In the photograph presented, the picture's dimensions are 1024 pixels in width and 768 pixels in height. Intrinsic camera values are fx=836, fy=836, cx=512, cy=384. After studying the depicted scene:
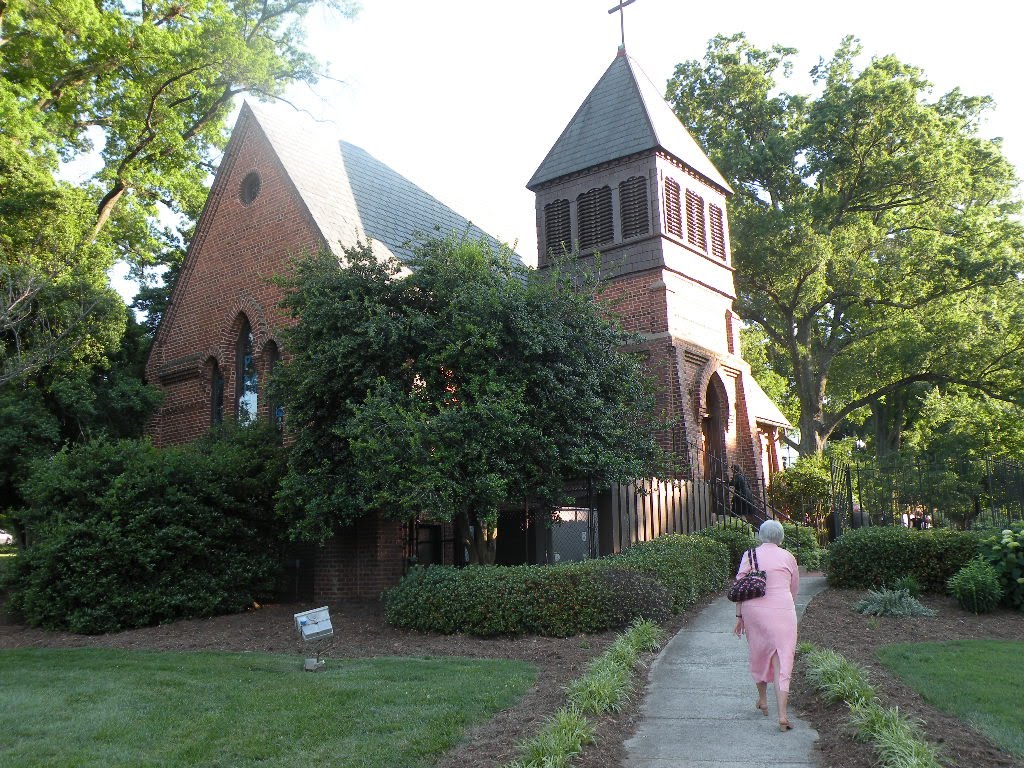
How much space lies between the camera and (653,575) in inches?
429

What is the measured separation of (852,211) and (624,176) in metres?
12.5

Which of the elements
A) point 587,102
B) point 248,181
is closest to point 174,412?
point 248,181

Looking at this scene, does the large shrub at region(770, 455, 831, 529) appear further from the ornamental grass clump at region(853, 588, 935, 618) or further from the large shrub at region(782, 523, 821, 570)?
the ornamental grass clump at region(853, 588, 935, 618)

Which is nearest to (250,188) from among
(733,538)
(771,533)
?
(733,538)

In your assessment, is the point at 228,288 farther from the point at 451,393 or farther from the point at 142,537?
the point at 451,393

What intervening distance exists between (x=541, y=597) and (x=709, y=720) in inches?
152

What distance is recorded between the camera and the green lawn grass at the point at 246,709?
225 inches

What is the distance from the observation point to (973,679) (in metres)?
7.25

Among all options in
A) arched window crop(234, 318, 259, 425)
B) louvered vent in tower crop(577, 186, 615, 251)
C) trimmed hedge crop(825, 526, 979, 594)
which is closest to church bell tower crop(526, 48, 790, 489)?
louvered vent in tower crop(577, 186, 615, 251)

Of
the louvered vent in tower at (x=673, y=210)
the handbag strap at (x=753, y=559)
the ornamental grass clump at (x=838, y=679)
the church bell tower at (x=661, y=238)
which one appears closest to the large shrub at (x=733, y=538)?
the church bell tower at (x=661, y=238)

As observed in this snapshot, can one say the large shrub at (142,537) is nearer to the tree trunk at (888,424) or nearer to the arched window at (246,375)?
the arched window at (246,375)

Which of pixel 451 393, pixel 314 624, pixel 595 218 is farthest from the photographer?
pixel 595 218

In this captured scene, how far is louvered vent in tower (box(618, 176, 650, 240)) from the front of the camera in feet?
66.0

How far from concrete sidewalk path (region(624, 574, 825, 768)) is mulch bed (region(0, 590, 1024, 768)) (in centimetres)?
16
